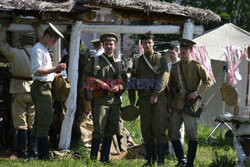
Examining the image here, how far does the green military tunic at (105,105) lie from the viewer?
15.9 ft

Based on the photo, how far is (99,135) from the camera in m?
4.84

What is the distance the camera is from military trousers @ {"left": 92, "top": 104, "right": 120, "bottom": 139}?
190 inches

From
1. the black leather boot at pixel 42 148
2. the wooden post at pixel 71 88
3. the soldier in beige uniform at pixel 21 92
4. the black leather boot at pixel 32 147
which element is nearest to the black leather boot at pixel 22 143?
the soldier in beige uniform at pixel 21 92

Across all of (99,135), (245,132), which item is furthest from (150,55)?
(245,132)

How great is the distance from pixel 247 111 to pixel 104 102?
210cm

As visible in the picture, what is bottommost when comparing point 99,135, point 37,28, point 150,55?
point 99,135

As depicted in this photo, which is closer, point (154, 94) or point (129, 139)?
point (154, 94)

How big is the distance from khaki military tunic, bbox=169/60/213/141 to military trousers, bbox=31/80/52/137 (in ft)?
6.21

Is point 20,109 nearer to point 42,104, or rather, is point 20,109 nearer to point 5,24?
point 42,104

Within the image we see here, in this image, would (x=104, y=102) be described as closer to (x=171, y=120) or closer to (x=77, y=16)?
(x=171, y=120)

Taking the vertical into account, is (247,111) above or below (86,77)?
below

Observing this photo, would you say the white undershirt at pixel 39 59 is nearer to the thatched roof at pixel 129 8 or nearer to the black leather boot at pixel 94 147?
the thatched roof at pixel 129 8

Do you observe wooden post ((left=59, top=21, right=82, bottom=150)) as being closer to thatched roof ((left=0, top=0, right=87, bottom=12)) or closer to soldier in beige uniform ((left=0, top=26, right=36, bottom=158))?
thatched roof ((left=0, top=0, right=87, bottom=12))

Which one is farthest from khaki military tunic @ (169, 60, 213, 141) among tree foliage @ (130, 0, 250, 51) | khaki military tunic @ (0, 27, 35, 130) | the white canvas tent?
tree foliage @ (130, 0, 250, 51)
